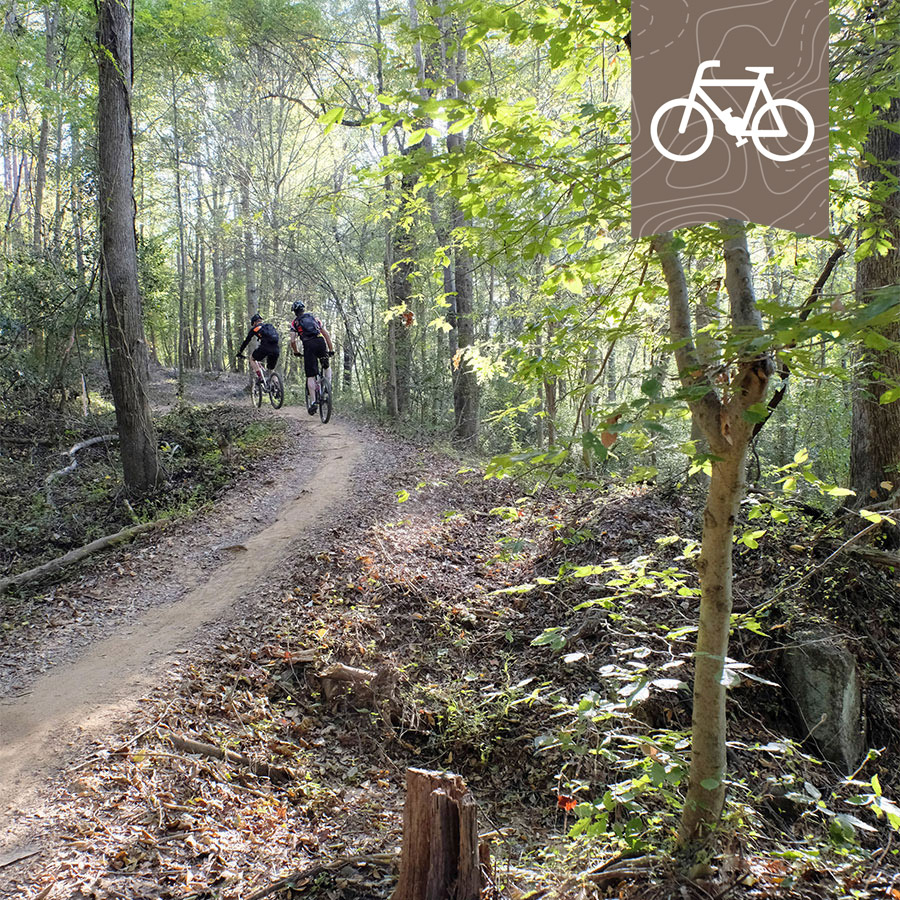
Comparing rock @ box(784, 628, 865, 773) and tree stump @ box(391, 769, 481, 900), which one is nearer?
tree stump @ box(391, 769, 481, 900)

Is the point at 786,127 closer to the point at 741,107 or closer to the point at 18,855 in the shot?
the point at 741,107

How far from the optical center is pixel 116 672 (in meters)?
4.62

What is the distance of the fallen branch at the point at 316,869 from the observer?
276cm

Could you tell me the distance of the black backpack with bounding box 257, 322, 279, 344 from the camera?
40.5ft

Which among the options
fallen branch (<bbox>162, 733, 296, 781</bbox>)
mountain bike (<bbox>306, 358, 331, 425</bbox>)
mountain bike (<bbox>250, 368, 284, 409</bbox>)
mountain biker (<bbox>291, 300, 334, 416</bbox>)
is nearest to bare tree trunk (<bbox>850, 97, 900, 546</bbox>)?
fallen branch (<bbox>162, 733, 296, 781</bbox>)

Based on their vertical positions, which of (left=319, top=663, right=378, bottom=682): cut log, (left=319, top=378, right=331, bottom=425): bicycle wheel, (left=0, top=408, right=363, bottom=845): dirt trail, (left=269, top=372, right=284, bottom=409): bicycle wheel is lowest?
(left=319, top=663, right=378, bottom=682): cut log

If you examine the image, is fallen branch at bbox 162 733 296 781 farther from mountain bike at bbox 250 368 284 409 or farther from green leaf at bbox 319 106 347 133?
mountain bike at bbox 250 368 284 409

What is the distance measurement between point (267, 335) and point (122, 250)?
14.1 feet

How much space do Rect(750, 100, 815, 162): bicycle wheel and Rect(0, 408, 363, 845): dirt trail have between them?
4486 mm

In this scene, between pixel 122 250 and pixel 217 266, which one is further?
pixel 217 266

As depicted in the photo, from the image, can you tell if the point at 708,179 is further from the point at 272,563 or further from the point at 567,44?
the point at 272,563

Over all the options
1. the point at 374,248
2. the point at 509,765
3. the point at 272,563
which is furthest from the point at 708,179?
the point at 374,248

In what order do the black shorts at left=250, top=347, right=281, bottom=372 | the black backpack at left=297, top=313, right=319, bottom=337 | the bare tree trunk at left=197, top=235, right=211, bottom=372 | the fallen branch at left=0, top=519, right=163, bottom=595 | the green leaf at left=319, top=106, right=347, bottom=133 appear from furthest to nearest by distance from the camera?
1. the bare tree trunk at left=197, top=235, right=211, bottom=372
2. the black shorts at left=250, top=347, right=281, bottom=372
3. the black backpack at left=297, top=313, right=319, bottom=337
4. the fallen branch at left=0, top=519, right=163, bottom=595
5. the green leaf at left=319, top=106, right=347, bottom=133

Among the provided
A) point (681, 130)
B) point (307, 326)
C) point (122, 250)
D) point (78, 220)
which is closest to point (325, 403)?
point (307, 326)
